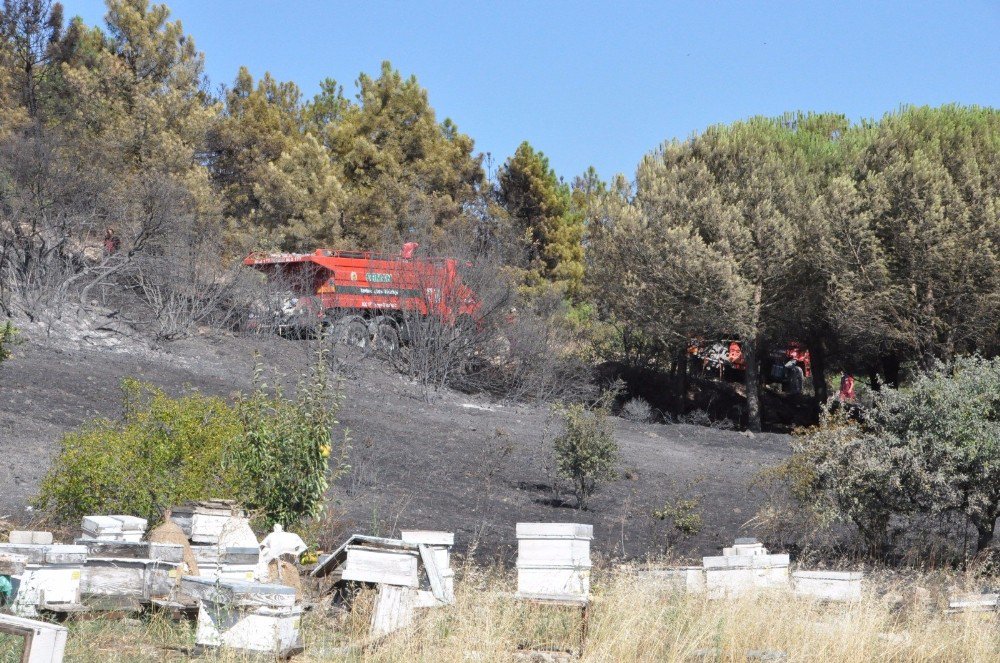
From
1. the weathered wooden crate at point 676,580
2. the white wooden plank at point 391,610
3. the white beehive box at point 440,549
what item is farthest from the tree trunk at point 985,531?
the white wooden plank at point 391,610

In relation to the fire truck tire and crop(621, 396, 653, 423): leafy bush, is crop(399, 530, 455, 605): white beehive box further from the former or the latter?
crop(621, 396, 653, 423): leafy bush

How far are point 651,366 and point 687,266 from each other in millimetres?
8445

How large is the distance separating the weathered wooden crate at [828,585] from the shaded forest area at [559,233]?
18.4 meters

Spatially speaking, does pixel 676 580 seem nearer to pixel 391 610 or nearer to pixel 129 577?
pixel 391 610

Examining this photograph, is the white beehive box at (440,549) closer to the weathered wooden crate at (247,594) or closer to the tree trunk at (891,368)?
the weathered wooden crate at (247,594)

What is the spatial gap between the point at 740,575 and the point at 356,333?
1982cm

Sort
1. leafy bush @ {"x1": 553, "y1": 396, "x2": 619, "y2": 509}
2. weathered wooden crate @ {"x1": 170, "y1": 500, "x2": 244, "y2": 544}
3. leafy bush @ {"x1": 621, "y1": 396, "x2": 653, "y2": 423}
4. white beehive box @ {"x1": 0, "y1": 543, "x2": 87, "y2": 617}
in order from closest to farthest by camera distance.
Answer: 1. white beehive box @ {"x1": 0, "y1": 543, "x2": 87, "y2": 617}
2. weathered wooden crate @ {"x1": 170, "y1": 500, "x2": 244, "y2": 544}
3. leafy bush @ {"x1": 553, "y1": 396, "x2": 619, "y2": 509}
4. leafy bush @ {"x1": 621, "y1": 396, "x2": 653, "y2": 423}

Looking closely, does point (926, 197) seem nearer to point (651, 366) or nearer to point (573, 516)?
point (651, 366)

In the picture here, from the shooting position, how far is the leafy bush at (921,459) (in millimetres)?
10703

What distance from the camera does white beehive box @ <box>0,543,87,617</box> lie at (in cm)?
648

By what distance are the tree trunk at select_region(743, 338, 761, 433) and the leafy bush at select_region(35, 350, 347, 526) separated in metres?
20.6

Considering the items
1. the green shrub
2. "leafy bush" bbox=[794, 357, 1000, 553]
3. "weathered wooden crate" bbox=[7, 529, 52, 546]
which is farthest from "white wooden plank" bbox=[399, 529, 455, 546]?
"leafy bush" bbox=[794, 357, 1000, 553]

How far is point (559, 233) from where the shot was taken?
42.2m

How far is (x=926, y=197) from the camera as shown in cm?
2597
